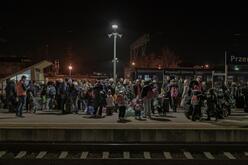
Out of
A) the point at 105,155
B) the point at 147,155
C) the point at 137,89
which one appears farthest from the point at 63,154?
the point at 137,89

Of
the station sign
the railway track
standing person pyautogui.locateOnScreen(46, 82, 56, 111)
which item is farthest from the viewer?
standing person pyautogui.locateOnScreen(46, 82, 56, 111)

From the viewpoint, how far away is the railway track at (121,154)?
37.7 feet

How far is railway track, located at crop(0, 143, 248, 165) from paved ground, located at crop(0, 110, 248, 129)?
258 cm

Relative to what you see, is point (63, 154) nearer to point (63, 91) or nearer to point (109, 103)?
point (109, 103)

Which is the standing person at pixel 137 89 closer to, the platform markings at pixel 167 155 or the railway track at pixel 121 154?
the railway track at pixel 121 154

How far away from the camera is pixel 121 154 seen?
42.0ft

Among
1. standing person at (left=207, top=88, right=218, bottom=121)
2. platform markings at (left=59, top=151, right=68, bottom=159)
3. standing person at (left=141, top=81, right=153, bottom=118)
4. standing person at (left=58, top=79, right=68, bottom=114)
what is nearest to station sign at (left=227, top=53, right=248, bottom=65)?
standing person at (left=207, top=88, right=218, bottom=121)

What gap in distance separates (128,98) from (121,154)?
889 centimetres

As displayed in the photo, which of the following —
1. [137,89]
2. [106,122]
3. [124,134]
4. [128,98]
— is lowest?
[124,134]

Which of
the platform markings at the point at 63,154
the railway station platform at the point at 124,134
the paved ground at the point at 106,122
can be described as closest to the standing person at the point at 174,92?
the paved ground at the point at 106,122

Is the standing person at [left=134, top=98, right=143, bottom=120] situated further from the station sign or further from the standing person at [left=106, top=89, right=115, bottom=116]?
the station sign

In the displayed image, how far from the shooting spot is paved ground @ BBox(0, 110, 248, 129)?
16.2 meters

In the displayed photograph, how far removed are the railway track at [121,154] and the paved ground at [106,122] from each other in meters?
2.58

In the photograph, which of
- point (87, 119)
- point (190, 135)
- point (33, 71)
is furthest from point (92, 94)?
point (33, 71)
